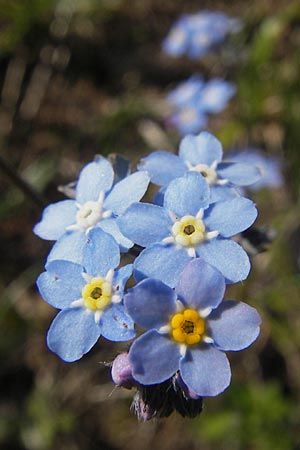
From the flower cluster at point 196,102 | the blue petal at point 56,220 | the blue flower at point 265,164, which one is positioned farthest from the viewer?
the flower cluster at point 196,102

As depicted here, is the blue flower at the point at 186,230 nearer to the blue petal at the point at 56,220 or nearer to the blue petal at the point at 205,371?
the blue petal at the point at 205,371

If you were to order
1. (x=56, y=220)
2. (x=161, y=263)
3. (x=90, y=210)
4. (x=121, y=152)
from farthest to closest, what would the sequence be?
(x=121, y=152) < (x=56, y=220) < (x=90, y=210) < (x=161, y=263)

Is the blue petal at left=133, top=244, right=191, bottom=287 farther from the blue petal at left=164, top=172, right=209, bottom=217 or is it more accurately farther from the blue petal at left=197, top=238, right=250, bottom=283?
the blue petal at left=164, top=172, right=209, bottom=217

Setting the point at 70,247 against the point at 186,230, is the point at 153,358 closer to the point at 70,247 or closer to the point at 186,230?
the point at 186,230

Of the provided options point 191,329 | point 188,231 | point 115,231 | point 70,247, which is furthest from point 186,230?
point 70,247

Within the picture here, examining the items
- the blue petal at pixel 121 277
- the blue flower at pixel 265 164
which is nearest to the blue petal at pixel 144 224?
the blue petal at pixel 121 277

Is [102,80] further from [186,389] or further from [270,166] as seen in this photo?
[186,389]

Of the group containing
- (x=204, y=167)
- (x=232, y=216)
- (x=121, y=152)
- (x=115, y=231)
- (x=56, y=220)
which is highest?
(x=232, y=216)
